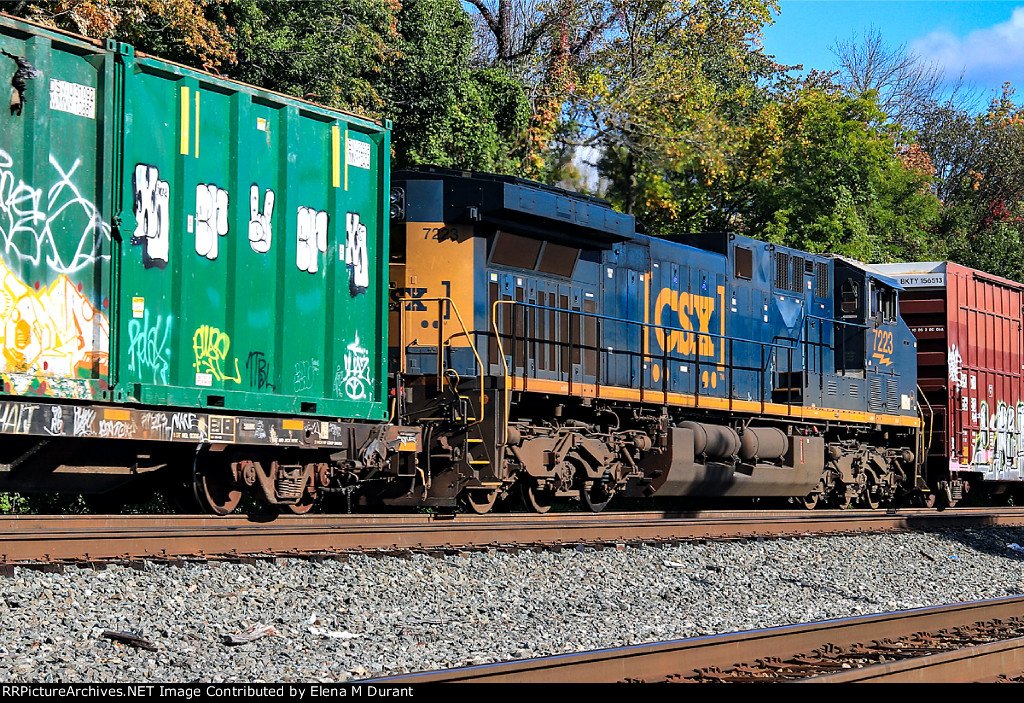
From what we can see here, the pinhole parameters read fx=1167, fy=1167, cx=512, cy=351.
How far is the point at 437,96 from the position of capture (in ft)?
68.0

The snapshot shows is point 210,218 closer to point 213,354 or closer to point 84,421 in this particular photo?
point 213,354

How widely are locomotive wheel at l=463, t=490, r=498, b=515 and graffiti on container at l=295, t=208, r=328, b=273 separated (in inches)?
138

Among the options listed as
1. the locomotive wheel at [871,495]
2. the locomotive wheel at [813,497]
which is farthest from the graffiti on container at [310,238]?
the locomotive wheel at [871,495]

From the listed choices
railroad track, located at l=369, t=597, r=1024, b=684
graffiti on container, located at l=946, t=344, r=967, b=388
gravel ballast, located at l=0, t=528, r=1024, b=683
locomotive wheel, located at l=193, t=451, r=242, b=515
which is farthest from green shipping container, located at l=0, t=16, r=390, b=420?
graffiti on container, located at l=946, t=344, r=967, b=388

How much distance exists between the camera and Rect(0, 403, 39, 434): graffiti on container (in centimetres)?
715

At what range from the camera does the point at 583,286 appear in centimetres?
1355

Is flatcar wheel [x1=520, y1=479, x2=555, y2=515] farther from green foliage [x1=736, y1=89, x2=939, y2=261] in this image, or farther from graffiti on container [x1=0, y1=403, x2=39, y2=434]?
green foliage [x1=736, y1=89, x2=939, y2=261]

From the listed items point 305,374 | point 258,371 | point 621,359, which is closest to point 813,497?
point 621,359

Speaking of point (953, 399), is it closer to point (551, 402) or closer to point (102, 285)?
point (551, 402)

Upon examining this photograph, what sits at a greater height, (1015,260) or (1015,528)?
(1015,260)

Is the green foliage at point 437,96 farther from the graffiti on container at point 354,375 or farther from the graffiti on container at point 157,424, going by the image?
the graffiti on container at point 157,424

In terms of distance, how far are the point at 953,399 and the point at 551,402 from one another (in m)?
9.67

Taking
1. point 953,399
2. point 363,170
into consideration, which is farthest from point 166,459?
point 953,399

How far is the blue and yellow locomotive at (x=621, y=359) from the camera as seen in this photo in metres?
11.8
